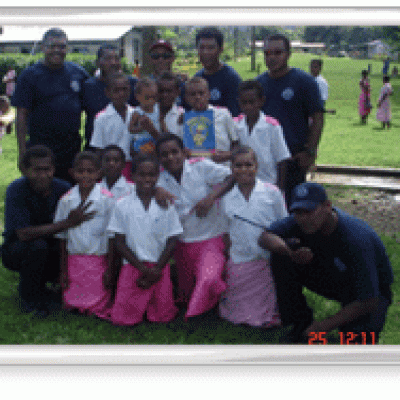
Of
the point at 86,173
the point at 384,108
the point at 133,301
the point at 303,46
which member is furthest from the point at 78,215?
the point at 384,108

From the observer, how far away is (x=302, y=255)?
3.54 meters

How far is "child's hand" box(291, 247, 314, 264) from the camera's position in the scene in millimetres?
3539

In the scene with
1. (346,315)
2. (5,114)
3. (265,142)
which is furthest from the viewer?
(5,114)

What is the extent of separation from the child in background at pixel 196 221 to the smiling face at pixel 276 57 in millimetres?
917

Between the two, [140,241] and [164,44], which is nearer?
[140,241]

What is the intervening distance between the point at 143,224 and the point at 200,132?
722 millimetres

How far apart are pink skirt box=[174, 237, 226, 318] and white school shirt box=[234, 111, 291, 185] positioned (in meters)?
0.59

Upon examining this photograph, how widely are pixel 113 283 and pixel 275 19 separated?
1895 millimetres

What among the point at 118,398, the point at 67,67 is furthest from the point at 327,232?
the point at 67,67

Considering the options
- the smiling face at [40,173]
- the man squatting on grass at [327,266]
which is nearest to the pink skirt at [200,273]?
the man squatting on grass at [327,266]

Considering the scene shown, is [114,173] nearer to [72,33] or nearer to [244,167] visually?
[244,167]

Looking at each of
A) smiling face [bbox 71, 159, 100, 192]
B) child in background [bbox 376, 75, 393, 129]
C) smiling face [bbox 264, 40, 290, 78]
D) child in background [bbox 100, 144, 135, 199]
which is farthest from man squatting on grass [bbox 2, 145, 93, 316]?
child in background [bbox 376, 75, 393, 129]

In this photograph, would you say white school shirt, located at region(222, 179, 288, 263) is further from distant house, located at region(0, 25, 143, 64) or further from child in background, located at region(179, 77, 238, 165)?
distant house, located at region(0, 25, 143, 64)
